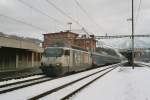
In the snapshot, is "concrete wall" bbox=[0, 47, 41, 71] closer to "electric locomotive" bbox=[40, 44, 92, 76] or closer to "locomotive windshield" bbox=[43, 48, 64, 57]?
"locomotive windshield" bbox=[43, 48, 64, 57]

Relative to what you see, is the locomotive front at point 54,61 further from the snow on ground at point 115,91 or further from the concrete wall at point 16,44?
the concrete wall at point 16,44

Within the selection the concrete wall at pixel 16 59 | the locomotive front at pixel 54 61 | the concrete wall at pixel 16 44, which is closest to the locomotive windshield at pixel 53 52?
the locomotive front at pixel 54 61

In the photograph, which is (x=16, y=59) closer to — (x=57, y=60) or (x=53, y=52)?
(x=53, y=52)

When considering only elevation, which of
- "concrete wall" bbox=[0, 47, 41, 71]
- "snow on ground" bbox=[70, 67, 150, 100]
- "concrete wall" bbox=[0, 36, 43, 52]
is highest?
"concrete wall" bbox=[0, 36, 43, 52]

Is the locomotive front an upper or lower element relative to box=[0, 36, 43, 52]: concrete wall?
lower

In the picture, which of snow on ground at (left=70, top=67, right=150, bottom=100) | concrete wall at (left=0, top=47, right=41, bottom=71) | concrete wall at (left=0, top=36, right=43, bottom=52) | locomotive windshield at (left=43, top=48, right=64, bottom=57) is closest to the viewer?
snow on ground at (left=70, top=67, right=150, bottom=100)

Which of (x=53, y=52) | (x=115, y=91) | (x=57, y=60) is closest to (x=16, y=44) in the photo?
(x=53, y=52)

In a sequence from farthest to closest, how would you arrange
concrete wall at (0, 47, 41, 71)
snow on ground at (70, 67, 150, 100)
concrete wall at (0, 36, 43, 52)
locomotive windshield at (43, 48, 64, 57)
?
1. concrete wall at (0, 47, 41, 71)
2. concrete wall at (0, 36, 43, 52)
3. locomotive windshield at (43, 48, 64, 57)
4. snow on ground at (70, 67, 150, 100)

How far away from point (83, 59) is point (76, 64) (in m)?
3.94

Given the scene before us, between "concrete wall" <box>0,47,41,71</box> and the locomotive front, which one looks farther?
"concrete wall" <box>0,47,41,71</box>

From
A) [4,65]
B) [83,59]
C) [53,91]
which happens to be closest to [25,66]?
[4,65]

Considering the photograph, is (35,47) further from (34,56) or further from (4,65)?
(4,65)

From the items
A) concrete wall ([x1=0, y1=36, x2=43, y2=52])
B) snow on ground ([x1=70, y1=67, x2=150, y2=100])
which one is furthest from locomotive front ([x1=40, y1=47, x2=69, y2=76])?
concrete wall ([x1=0, y1=36, x2=43, y2=52])

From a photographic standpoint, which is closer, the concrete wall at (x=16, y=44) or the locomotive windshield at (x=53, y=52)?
the locomotive windshield at (x=53, y=52)
